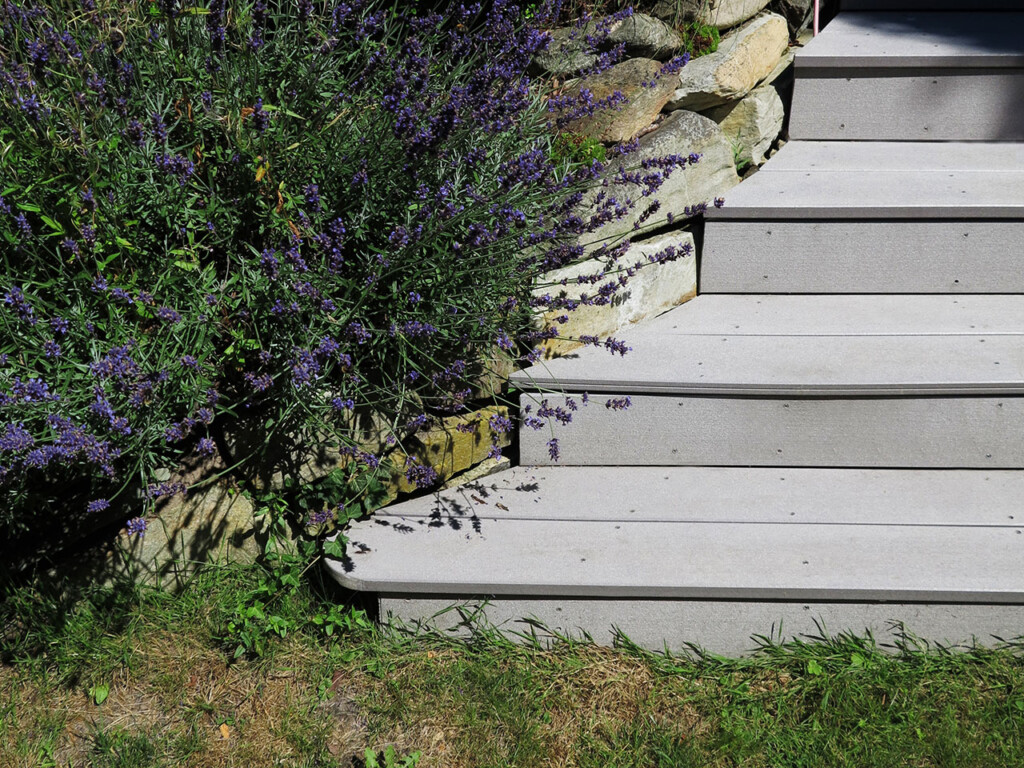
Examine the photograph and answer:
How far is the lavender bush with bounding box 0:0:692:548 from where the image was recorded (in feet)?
6.27

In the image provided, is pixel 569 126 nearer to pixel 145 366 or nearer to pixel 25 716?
pixel 145 366

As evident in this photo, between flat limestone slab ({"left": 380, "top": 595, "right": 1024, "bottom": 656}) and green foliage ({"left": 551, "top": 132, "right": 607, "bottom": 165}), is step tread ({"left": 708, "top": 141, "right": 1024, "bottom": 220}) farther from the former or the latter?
flat limestone slab ({"left": 380, "top": 595, "right": 1024, "bottom": 656})

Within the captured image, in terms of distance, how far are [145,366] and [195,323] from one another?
0.52 ft

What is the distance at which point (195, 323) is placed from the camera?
2.01m

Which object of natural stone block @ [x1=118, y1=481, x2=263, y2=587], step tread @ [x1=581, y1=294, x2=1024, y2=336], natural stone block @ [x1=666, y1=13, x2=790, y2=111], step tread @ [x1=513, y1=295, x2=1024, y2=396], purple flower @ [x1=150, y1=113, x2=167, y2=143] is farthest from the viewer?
natural stone block @ [x1=666, y1=13, x2=790, y2=111]

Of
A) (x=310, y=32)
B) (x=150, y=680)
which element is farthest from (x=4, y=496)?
(x=310, y=32)

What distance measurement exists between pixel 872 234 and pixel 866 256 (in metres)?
0.07

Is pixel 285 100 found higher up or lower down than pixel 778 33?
lower down

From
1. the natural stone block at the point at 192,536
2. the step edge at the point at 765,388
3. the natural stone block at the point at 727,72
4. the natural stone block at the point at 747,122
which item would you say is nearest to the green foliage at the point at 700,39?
the natural stone block at the point at 727,72

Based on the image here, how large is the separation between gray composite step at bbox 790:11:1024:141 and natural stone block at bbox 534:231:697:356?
880 mm

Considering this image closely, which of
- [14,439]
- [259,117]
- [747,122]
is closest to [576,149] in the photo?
[747,122]

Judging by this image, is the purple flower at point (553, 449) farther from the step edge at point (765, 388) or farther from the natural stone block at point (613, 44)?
the natural stone block at point (613, 44)

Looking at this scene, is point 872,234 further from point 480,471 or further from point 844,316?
point 480,471

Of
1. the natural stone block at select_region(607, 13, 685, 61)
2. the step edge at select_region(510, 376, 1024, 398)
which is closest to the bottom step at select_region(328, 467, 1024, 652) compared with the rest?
the step edge at select_region(510, 376, 1024, 398)
